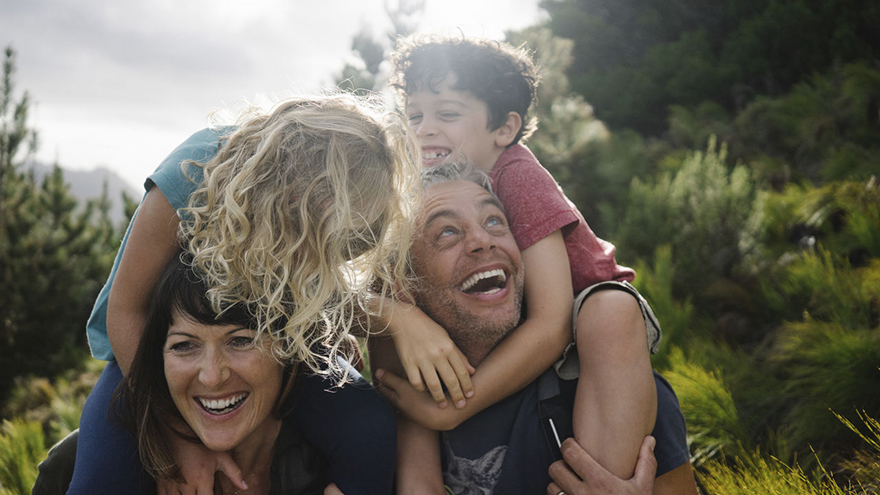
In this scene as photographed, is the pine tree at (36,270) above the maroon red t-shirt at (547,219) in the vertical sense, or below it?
below

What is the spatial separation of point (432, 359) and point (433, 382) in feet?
0.23

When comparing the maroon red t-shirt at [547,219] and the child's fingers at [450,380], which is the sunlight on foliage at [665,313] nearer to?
the maroon red t-shirt at [547,219]

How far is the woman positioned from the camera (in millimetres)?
1640

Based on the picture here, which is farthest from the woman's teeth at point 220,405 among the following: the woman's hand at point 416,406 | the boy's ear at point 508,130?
the boy's ear at point 508,130

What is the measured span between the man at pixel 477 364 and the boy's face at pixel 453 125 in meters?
0.41

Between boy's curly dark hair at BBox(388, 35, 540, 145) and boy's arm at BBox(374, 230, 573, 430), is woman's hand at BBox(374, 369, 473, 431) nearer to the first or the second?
boy's arm at BBox(374, 230, 573, 430)

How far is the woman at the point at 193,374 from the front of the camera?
1640 mm

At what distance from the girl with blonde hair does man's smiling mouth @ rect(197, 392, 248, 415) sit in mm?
162

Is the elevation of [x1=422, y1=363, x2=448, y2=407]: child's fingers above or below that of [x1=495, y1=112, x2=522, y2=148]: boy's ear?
below

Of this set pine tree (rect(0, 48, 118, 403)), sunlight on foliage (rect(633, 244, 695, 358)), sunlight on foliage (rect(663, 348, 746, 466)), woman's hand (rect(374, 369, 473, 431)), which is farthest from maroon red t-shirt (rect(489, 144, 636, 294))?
pine tree (rect(0, 48, 118, 403))

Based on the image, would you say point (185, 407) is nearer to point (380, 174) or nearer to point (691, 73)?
point (380, 174)

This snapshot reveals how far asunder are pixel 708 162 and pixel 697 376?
13.1 feet

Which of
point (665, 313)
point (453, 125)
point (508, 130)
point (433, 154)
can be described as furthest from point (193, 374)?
point (665, 313)

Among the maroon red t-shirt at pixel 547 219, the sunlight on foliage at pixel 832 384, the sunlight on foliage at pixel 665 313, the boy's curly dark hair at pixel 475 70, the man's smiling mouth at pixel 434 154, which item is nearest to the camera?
the maroon red t-shirt at pixel 547 219
